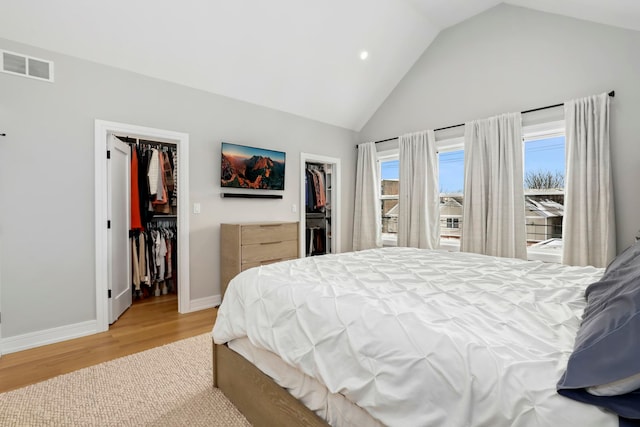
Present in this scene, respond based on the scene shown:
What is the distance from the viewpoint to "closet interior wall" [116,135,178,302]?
3535mm

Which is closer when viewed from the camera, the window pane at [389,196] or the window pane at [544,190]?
the window pane at [544,190]

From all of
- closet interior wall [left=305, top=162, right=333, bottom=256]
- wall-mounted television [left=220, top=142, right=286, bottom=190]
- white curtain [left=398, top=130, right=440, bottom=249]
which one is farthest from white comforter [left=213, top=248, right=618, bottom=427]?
closet interior wall [left=305, top=162, right=333, bottom=256]

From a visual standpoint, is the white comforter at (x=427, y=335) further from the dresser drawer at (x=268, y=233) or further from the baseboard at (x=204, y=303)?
the baseboard at (x=204, y=303)

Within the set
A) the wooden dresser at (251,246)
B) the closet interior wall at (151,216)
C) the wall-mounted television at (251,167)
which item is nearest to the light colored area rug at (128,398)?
the wooden dresser at (251,246)

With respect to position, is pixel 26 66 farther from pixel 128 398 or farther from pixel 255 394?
pixel 255 394

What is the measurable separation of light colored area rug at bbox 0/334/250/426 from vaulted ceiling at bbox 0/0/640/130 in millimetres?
2537

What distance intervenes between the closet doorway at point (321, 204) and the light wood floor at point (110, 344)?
1.92m

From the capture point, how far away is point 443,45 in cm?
390

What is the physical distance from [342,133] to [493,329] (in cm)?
416

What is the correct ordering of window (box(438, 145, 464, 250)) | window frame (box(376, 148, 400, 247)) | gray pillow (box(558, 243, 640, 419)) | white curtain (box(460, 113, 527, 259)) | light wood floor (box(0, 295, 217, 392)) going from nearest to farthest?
gray pillow (box(558, 243, 640, 419))
light wood floor (box(0, 295, 217, 392))
white curtain (box(460, 113, 527, 259))
window (box(438, 145, 464, 250))
window frame (box(376, 148, 400, 247))

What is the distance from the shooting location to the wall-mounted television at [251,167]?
11.3 ft

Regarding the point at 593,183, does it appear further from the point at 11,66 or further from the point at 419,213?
the point at 11,66

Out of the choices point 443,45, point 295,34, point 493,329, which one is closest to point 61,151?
point 295,34

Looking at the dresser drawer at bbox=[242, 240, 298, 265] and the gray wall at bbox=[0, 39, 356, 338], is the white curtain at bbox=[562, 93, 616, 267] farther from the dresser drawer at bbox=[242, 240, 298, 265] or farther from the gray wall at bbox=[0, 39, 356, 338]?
the gray wall at bbox=[0, 39, 356, 338]
